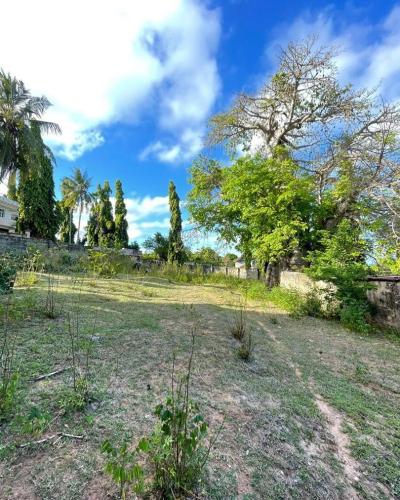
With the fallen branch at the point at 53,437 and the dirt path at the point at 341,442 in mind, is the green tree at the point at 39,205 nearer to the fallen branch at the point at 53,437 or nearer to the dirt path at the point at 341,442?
the fallen branch at the point at 53,437

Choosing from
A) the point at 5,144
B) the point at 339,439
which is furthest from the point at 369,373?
the point at 5,144

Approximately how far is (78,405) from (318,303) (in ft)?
17.7

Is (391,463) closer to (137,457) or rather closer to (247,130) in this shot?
(137,457)

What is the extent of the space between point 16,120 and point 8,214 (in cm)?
1111

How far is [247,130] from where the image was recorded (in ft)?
36.7

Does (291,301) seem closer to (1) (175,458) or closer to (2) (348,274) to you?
(2) (348,274)

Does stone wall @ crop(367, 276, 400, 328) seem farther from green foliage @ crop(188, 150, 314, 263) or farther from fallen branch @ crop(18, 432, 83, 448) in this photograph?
fallen branch @ crop(18, 432, 83, 448)

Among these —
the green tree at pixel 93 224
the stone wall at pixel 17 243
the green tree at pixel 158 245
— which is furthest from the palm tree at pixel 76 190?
the stone wall at pixel 17 243

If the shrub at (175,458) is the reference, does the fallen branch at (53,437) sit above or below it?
below

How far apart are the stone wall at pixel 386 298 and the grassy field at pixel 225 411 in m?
1.35

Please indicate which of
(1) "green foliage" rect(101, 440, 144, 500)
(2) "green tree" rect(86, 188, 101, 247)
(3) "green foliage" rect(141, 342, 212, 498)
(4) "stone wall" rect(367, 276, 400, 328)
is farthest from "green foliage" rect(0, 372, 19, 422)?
(2) "green tree" rect(86, 188, 101, 247)

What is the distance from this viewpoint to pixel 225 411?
1.88m

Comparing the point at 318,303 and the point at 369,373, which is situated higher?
the point at 318,303

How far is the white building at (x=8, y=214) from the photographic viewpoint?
21.0 meters
